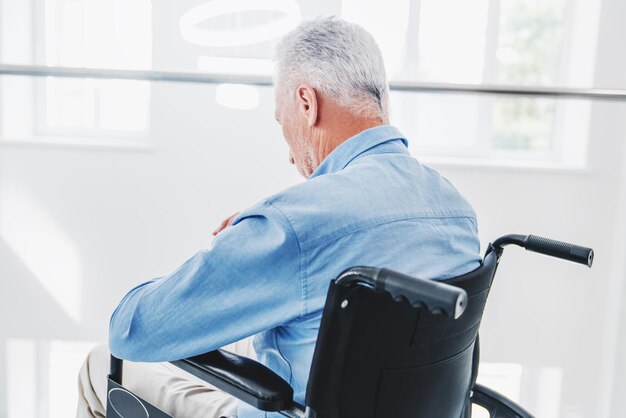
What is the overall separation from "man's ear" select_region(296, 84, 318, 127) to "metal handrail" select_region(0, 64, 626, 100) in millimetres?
661

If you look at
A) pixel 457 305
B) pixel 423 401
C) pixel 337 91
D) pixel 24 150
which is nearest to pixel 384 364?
pixel 423 401

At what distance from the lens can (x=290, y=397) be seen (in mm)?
839

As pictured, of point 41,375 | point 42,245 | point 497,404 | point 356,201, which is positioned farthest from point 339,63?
point 41,375

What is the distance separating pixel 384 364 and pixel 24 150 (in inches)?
A: 55.0

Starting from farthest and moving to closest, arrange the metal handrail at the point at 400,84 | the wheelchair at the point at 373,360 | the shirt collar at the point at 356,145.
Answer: the metal handrail at the point at 400,84 < the shirt collar at the point at 356,145 < the wheelchair at the point at 373,360

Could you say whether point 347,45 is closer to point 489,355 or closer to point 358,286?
point 358,286

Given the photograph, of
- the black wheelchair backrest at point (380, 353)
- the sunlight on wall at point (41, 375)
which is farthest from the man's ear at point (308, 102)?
the sunlight on wall at point (41, 375)

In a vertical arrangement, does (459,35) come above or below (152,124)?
above

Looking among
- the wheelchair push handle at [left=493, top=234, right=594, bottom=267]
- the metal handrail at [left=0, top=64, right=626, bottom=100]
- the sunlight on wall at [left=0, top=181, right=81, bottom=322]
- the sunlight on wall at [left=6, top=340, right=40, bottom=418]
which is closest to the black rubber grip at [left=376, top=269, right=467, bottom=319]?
the wheelchair push handle at [left=493, top=234, right=594, bottom=267]

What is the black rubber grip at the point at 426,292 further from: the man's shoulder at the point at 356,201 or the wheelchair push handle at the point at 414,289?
the man's shoulder at the point at 356,201

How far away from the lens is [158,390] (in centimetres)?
118

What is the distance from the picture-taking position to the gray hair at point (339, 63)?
3.30ft

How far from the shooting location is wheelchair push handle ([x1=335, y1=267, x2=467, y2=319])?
2.06 ft

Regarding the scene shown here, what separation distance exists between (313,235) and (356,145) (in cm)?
23
